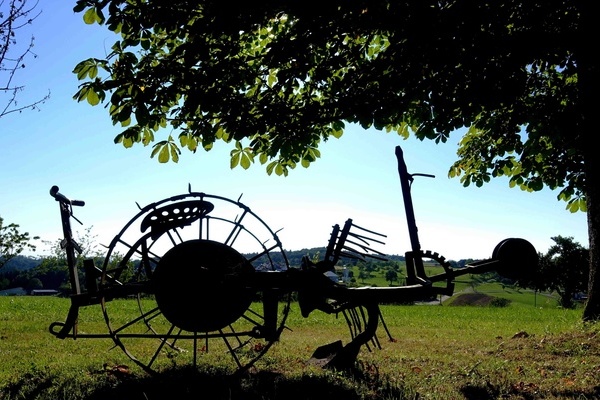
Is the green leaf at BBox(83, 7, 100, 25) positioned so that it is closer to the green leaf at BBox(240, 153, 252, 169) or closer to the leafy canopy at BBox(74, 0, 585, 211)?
the leafy canopy at BBox(74, 0, 585, 211)

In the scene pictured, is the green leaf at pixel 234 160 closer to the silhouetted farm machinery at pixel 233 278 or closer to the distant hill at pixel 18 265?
the silhouetted farm machinery at pixel 233 278

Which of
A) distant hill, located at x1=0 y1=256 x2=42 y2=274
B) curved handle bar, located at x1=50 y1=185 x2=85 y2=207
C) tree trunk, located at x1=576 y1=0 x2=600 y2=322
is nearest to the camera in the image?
curved handle bar, located at x1=50 y1=185 x2=85 y2=207

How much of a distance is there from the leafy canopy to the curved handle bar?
5.18ft

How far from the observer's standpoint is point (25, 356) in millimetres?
8570

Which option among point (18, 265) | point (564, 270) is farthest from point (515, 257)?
point (18, 265)

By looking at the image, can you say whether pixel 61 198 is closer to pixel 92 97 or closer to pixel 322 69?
pixel 92 97

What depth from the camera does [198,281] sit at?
6.46 m

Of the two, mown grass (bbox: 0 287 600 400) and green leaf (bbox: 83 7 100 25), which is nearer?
mown grass (bbox: 0 287 600 400)

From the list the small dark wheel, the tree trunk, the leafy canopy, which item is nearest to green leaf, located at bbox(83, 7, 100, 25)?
the leafy canopy

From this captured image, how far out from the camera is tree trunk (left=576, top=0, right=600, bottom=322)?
908cm

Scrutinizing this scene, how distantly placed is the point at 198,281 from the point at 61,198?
246 cm

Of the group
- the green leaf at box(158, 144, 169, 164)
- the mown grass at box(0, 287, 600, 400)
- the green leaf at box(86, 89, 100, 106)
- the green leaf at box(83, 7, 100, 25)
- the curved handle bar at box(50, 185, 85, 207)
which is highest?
the green leaf at box(83, 7, 100, 25)

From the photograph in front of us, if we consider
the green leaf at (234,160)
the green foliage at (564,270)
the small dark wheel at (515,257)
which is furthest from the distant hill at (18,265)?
the small dark wheel at (515,257)

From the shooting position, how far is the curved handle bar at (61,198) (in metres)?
7.33
